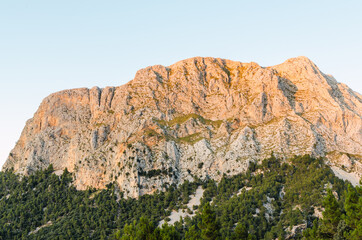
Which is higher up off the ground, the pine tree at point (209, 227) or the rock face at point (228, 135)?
the rock face at point (228, 135)

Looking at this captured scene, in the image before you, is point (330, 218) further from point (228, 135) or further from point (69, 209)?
point (69, 209)

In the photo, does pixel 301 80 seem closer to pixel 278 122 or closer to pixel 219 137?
pixel 278 122

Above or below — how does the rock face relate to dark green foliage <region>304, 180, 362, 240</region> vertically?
above

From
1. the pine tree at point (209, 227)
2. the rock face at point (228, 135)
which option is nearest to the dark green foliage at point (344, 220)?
the pine tree at point (209, 227)

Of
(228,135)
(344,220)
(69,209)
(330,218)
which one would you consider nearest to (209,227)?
(330,218)

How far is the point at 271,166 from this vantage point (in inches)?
5910

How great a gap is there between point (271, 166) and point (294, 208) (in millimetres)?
27578

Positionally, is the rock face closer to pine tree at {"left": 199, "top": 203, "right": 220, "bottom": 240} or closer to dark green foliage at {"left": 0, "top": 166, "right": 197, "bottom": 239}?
dark green foliage at {"left": 0, "top": 166, "right": 197, "bottom": 239}

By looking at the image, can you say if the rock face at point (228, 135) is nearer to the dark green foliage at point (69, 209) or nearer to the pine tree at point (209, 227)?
the dark green foliage at point (69, 209)

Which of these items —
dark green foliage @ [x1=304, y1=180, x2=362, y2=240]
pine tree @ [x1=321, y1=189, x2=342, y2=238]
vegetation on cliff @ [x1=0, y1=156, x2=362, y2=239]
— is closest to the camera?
dark green foliage @ [x1=304, y1=180, x2=362, y2=240]

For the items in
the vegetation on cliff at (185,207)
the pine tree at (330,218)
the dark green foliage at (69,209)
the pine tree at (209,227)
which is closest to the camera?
the pine tree at (330,218)

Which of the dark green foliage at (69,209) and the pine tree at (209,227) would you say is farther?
the dark green foliage at (69,209)

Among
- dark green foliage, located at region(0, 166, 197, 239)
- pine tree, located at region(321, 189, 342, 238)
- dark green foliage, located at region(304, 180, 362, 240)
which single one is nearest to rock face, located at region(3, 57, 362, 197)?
dark green foliage, located at region(0, 166, 197, 239)

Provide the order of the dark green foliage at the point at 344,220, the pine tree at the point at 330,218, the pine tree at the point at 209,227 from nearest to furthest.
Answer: the dark green foliage at the point at 344,220, the pine tree at the point at 330,218, the pine tree at the point at 209,227
